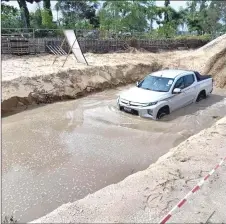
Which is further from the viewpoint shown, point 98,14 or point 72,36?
point 98,14

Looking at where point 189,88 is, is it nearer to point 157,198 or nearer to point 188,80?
point 188,80

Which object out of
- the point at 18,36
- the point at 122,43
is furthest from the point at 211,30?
the point at 18,36

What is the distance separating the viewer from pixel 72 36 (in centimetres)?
1720

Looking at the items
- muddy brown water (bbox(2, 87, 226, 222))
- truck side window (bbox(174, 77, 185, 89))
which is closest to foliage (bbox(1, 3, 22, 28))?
muddy brown water (bbox(2, 87, 226, 222))

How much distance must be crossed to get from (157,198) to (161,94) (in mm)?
6065

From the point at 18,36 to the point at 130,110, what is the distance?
43.1 feet

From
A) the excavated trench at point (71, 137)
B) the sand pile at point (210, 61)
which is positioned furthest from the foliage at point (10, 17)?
the sand pile at point (210, 61)

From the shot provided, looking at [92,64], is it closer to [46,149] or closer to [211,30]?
[46,149]

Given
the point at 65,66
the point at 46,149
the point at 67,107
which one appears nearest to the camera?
the point at 46,149

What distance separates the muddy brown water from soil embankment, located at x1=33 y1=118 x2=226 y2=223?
0.93 meters

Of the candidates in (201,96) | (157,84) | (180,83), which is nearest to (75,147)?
(157,84)

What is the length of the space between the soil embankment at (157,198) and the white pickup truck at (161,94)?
12.2 ft

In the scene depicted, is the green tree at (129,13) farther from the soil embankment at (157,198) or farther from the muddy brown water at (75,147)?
the soil embankment at (157,198)

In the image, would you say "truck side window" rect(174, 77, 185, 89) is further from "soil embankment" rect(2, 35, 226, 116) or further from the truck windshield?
"soil embankment" rect(2, 35, 226, 116)
